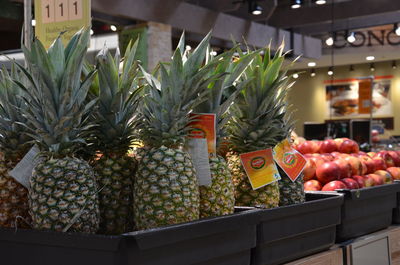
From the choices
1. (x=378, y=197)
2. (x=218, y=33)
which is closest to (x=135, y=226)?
(x=378, y=197)

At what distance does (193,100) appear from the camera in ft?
4.28

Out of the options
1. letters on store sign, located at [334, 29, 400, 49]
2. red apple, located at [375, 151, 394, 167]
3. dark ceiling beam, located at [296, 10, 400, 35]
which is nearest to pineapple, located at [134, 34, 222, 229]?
red apple, located at [375, 151, 394, 167]

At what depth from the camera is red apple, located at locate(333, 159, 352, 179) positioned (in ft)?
7.66

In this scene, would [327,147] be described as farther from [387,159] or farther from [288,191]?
[288,191]

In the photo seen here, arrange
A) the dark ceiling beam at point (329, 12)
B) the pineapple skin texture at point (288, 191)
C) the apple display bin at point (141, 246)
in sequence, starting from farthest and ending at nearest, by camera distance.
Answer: the dark ceiling beam at point (329, 12) → the pineapple skin texture at point (288, 191) → the apple display bin at point (141, 246)

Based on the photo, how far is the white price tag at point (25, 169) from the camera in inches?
49.9

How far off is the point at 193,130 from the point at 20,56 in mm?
2342

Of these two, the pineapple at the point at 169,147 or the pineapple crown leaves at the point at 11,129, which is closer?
the pineapple at the point at 169,147

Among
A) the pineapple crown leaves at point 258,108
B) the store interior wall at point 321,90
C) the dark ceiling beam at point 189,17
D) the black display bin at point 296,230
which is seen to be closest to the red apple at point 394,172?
the black display bin at point 296,230

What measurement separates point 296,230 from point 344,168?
3.02 feet

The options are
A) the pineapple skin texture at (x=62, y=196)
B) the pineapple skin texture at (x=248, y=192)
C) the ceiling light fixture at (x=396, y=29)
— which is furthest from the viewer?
the ceiling light fixture at (x=396, y=29)

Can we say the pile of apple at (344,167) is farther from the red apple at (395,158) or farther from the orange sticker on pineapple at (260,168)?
the orange sticker on pineapple at (260,168)

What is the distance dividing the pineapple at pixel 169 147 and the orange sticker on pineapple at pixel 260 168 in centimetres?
A: 26

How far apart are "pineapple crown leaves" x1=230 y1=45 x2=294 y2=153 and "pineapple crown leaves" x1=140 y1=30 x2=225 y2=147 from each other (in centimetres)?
31
